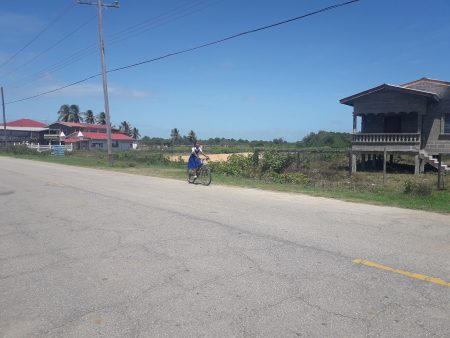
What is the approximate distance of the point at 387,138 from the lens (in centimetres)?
2484

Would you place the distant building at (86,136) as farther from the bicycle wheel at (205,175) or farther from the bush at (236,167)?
the bicycle wheel at (205,175)

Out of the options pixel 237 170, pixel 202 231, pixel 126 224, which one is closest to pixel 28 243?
pixel 126 224

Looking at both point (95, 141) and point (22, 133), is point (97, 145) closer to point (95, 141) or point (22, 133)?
point (95, 141)

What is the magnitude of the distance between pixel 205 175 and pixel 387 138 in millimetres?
13830

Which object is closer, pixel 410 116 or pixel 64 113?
pixel 410 116

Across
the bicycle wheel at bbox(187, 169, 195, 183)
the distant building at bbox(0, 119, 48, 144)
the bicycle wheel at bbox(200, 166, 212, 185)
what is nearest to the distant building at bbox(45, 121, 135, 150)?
the distant building at bbox(0, 119, 48, 144)

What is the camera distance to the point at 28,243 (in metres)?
7.04

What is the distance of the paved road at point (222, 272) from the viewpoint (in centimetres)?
397

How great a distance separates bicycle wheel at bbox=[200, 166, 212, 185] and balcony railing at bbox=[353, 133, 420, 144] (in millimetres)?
13181

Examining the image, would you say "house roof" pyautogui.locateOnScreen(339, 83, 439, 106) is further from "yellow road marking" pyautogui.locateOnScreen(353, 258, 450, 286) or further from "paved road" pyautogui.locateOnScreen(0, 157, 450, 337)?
"yellow road marking" pyautogui.locateOnScreen(353, 258, 450, 286)

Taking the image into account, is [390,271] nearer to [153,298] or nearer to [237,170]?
[153,298]

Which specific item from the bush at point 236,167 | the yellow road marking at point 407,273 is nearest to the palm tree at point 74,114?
the bush at point 236,167

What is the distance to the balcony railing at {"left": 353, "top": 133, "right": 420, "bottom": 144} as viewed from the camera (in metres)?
23.9

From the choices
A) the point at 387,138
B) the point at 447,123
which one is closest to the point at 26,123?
the point at 387,138
